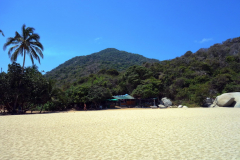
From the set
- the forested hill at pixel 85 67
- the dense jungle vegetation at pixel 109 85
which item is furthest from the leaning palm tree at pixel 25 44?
the forested hill at pixel 85 67

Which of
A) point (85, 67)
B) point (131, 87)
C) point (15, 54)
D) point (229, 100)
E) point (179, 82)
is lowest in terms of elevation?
point (229, 100)

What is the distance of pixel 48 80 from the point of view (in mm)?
20172

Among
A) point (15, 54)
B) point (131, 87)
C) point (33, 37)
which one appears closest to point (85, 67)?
point (131, 87)

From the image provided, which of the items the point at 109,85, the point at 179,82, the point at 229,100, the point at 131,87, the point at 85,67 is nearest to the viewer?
the point at 229,100

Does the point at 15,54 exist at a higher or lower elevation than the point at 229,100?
higher

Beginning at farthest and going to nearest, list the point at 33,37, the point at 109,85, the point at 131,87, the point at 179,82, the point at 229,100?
the point at 109,85, the point at 131,87, the point at 179,82, the point at 229,100, the point at 33,37

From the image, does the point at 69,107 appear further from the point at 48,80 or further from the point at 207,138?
the point at 207,138

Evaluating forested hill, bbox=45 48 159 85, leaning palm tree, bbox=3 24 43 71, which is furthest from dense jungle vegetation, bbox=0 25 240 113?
forested hill, bbox=45 48 159 85

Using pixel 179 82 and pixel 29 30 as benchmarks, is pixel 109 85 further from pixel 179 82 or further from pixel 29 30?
pixel 29 30

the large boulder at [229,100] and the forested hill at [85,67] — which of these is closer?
the large boulder at [229,100]

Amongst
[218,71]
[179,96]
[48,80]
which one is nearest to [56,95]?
[48,80]

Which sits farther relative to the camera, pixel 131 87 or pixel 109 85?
pixel 109 85

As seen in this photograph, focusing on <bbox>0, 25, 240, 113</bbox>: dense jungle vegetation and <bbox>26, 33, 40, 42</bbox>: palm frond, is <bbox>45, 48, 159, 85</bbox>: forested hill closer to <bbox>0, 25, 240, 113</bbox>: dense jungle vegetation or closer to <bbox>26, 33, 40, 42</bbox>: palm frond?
<bbox>0, 25, 240, 113</bbox>: dense jungle vegetation

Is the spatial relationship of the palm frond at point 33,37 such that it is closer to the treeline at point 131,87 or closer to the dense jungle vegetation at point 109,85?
the dense jungle vegetation at point 109,85
